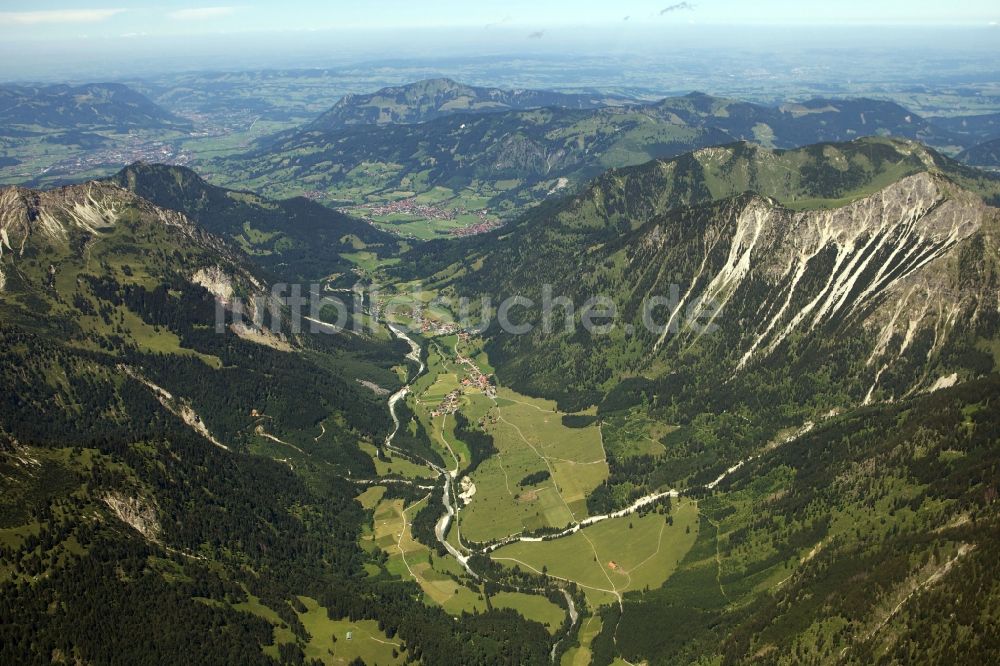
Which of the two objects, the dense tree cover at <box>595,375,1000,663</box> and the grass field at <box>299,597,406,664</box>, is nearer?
the dense tree cover at <box>595,375,1000,663</box>

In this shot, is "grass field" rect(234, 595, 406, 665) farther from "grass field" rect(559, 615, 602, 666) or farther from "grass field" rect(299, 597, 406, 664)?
"grass field" rect(559, 615, 602, 666)

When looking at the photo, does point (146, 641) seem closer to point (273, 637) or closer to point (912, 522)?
point (273, 637)

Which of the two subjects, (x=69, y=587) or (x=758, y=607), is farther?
(x=758, y=607)

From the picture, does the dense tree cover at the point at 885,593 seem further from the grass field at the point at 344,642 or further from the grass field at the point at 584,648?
the grass field at the point at 344,642

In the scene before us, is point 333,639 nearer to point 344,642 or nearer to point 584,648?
point 344,642

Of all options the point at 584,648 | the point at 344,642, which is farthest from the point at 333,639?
the point at 584,648

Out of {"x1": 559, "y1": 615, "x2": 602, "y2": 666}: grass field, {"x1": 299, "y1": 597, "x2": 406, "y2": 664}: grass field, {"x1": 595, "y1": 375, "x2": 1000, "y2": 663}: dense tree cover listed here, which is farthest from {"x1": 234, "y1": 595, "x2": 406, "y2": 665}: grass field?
{"x1": 595, "y1": 375, "x2": 1000, "y2": 663}: dense tree cover

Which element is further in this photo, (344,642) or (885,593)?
(344,642)

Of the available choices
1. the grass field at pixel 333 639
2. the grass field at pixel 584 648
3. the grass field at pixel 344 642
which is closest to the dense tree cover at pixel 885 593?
the grass field at pixel 584 648

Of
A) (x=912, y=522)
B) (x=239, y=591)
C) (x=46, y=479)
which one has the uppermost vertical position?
(x=46, y=479)

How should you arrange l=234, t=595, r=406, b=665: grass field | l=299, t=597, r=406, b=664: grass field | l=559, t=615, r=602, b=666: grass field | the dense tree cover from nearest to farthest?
the dense tree cover
l=234, t=595, r=406, b=665: grass field
l=299, t=597, r=406, b=664: grass field
l=559, t=615, r=602, b=666: grass field

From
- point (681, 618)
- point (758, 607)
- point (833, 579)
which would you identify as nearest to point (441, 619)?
point (681, 618)
